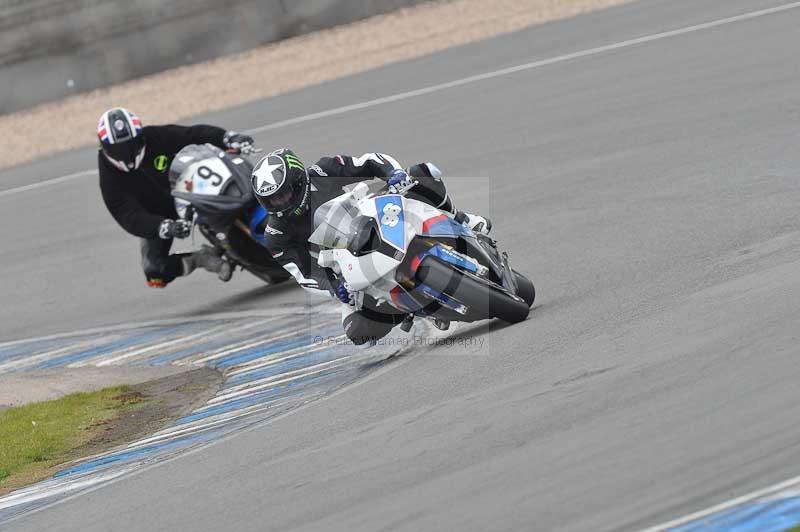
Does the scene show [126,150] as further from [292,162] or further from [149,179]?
[292,162]

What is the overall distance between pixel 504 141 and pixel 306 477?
780cm

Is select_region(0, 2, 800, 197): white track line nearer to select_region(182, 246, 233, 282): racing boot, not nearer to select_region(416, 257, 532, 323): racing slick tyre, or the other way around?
select_region(182, 246, 233, 282): racing boot

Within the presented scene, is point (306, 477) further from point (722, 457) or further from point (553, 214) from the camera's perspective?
point (553, 214)

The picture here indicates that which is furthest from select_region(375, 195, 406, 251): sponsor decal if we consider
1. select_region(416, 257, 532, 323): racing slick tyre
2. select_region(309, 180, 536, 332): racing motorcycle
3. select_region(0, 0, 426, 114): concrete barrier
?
select_region(0, 0, 426, 114): concrete barrier

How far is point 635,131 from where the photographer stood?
502 inches

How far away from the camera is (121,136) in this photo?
1155cm

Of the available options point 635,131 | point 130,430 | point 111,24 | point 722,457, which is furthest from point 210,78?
point 722,457

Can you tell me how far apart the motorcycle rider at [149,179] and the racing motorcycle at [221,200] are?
23cm

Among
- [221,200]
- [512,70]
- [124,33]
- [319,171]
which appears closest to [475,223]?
[319,171]

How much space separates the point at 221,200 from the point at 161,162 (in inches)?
47.8

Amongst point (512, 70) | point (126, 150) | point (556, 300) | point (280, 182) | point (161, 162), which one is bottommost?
point (512, 70)

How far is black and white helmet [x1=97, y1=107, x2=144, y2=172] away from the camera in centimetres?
1155

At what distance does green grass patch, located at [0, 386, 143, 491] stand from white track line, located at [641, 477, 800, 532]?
183 inches

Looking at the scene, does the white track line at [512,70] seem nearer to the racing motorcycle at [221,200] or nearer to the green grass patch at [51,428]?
the racing motorcycle at [221,200]
